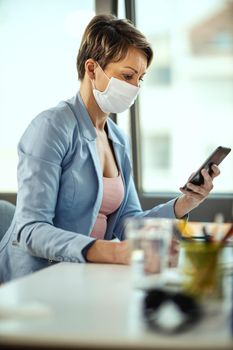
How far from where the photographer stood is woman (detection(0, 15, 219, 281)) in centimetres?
191

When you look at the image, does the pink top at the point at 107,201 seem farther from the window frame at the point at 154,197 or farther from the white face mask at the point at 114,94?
the window frame at the point at 154,197

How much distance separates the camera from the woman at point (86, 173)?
1907 mm

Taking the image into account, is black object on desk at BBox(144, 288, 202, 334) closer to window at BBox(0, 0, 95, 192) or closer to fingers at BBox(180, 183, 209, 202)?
fingers at BBox(180, 183, 209, 202)

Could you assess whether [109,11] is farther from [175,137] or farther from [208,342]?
[208,342]

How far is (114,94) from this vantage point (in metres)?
2.27

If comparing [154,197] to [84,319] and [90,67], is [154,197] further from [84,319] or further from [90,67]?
[84,319]

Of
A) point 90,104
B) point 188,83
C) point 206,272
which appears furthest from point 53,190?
point 188,83

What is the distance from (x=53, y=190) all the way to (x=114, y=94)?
457 mm

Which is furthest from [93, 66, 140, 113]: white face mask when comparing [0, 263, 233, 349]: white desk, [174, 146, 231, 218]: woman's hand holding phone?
[0, 263, 233, 349]: white desk

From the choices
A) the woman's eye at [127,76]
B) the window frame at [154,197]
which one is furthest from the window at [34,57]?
the woman's eye at [127,76]

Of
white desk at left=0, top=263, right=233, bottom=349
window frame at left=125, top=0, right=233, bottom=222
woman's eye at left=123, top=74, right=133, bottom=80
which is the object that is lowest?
window frame at left=125, top=0, right=233, bottom=222

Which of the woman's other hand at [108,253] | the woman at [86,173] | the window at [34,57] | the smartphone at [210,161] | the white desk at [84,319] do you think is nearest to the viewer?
the white desk at [84,319]

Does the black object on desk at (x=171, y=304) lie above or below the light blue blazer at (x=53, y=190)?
above

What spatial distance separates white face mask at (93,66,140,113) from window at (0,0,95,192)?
4.54ft
